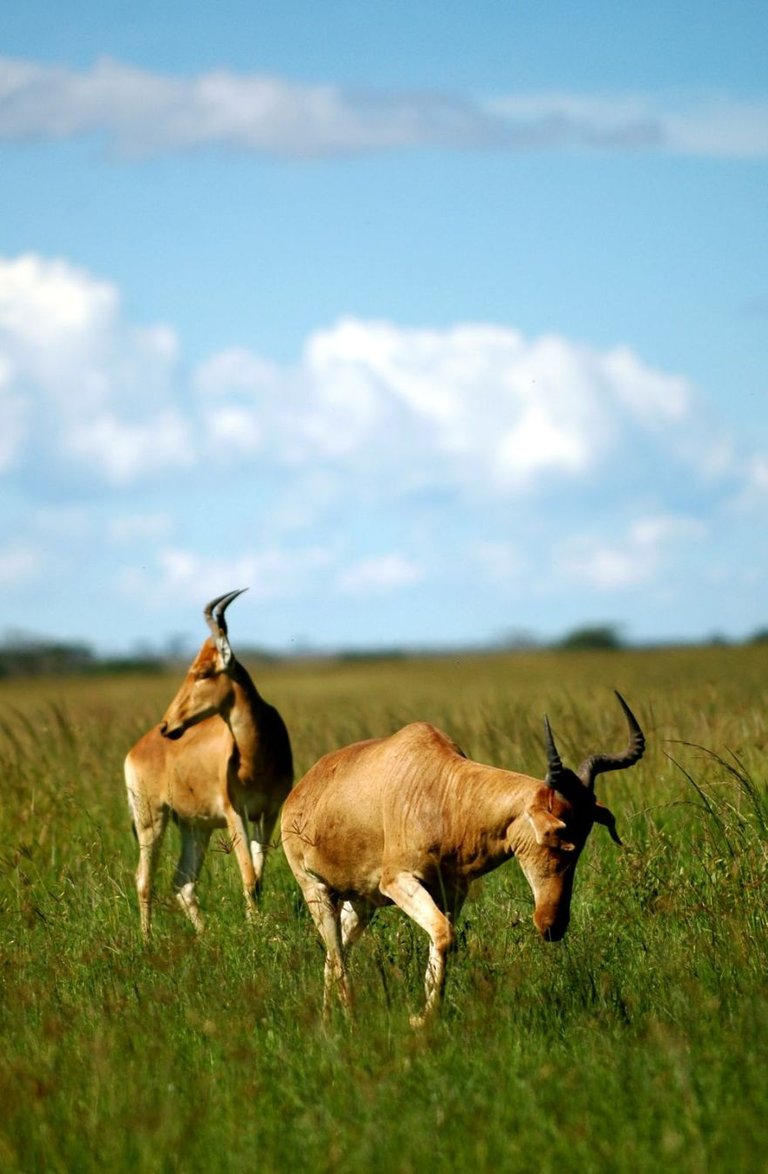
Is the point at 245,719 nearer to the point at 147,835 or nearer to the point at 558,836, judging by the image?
the point at 147,835

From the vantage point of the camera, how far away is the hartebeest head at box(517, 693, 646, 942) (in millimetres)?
8188

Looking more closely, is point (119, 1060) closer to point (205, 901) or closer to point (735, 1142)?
point (735, 1142)

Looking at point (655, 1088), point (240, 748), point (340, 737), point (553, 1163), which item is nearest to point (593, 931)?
point (655, 1088)

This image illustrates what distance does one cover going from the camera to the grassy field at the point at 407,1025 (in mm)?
6246

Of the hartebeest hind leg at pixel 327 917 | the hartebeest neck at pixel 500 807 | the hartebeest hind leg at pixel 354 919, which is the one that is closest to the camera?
the hartebeest neck at pixel 500 807

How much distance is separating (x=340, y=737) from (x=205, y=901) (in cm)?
532

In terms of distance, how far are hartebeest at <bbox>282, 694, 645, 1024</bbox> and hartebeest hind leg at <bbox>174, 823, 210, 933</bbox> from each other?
6.25 feet

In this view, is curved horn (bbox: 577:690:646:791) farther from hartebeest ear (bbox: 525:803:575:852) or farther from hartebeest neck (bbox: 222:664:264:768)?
hartebeest neck (bbox: 222:664:264:768)

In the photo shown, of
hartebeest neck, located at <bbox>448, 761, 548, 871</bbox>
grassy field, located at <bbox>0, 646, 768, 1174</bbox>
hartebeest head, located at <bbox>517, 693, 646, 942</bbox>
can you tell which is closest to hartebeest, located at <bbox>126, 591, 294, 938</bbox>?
grassy field, located at <bbox>0, 646, 768, 1174</bbox>

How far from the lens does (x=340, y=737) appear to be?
668 inches

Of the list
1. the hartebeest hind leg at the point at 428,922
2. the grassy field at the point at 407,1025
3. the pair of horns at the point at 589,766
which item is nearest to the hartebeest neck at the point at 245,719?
the grassy field at the point at 407,1025

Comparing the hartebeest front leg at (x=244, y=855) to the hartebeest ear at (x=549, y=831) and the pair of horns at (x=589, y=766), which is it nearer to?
the hartebeest ear at (x=549, y=831)

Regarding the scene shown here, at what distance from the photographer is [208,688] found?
43.5 feet

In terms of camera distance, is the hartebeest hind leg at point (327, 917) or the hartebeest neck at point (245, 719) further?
the hartebeest neck at point (245, 719)
